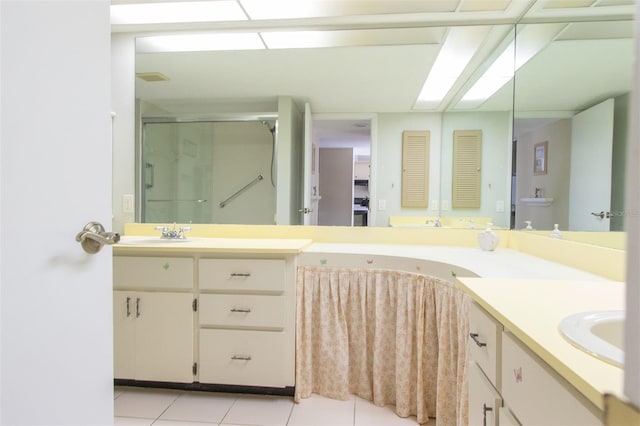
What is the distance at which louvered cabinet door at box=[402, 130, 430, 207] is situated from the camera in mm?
2035

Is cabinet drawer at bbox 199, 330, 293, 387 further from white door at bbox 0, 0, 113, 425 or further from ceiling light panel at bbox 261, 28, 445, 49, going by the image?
ceiling light panel at bbox 261, 28, 445, 49

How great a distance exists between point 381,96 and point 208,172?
4.11 feet

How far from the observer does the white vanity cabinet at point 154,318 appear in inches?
64.4

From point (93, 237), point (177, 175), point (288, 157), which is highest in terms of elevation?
point (288, 157)

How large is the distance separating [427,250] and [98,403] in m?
1.52

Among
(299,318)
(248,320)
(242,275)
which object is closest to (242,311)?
(248,320)

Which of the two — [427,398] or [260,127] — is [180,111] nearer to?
[260,127]

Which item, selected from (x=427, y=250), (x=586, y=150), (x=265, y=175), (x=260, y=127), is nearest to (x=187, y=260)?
(x=265, y=175)

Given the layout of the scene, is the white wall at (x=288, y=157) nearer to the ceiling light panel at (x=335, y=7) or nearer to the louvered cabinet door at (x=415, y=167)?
the ceiling light panel at (x=335, y=7)

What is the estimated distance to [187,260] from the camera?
163cm

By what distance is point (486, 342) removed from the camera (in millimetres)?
813

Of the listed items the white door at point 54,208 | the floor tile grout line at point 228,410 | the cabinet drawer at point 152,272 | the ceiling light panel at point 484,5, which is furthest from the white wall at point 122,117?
the ceiling light panel at point 484,5

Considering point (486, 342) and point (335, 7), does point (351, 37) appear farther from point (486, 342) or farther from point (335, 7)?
point (486, 342)

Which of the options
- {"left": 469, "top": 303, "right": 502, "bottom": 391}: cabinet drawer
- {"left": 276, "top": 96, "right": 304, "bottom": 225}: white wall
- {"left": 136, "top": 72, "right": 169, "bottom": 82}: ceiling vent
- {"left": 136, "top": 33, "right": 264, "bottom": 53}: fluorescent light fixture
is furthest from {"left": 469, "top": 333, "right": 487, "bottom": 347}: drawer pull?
{"left": 136, "top": 72, "right": 169, "bottom": 82}: ceiling vent
